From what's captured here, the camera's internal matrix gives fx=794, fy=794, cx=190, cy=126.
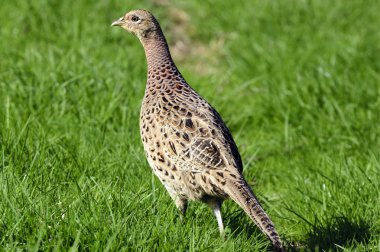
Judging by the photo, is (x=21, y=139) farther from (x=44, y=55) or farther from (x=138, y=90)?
(x=44, y=55)

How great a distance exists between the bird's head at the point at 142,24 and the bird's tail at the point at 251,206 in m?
1.58

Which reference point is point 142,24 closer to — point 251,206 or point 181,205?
point 181,205

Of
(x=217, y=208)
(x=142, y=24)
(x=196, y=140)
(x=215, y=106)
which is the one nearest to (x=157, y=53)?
(x=142, y=24)

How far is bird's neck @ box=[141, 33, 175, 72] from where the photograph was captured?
5590mm

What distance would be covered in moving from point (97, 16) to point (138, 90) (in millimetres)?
1862

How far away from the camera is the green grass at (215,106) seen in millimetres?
4543

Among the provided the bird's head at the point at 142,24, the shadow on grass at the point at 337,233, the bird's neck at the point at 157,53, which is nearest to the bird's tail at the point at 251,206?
the shadow on grass at the point at 337,233

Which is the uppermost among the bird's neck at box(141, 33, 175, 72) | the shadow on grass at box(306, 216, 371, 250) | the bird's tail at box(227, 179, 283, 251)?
the bird's neck at box(141, 33, 175, 72)

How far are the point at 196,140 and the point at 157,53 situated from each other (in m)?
1.00

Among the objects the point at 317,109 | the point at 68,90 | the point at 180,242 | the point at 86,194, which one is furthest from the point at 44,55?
the point at 180,242

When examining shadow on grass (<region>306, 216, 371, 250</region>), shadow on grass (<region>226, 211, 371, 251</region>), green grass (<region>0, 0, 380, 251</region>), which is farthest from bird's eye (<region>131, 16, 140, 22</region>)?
shadow on grass (<region>306, 216, 371, 250</region>)

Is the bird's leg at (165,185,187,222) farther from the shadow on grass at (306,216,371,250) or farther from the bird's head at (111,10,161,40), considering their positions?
the bird's head at (111,10,161,40)

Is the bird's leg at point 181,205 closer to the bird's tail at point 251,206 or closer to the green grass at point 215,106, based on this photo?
the green grass at point 215,106

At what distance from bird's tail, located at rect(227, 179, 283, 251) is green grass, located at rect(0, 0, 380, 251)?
0.66 ft
